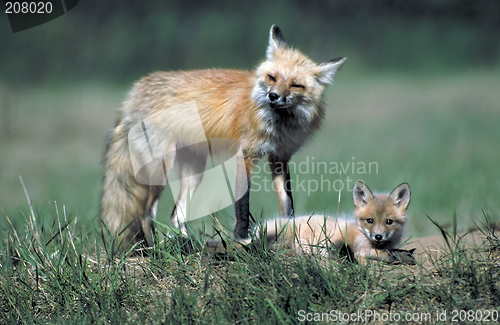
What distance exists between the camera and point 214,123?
3525mm

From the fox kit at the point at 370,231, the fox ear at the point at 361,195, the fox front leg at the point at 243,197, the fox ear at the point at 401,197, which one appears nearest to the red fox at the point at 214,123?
the fox front leg at the point at 243,197

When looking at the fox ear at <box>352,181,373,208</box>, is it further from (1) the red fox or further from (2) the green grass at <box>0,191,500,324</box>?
(1) the red fox

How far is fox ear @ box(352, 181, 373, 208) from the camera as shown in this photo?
2574 mm

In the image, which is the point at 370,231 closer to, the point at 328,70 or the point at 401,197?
the point at 401,197

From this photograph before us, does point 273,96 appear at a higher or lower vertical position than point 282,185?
higher

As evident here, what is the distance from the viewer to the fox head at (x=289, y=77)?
10.0ft

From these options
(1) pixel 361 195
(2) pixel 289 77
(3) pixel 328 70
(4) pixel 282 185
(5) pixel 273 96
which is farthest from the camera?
(4) pixel 282 185

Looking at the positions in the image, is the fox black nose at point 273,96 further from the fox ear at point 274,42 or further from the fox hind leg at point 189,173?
the fox hind leg at point 189,173

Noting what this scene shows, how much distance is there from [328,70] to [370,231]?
1.36 metres

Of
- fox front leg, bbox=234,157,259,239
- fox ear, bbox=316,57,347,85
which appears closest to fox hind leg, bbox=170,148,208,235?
fox front leg, bbox=234,157,259,239

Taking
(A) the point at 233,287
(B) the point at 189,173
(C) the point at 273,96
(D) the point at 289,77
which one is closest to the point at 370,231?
(A) the point at 233,287

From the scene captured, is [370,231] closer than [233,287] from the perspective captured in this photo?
No

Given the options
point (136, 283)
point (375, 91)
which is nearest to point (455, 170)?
point (375, 91)

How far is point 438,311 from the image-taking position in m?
1.90
